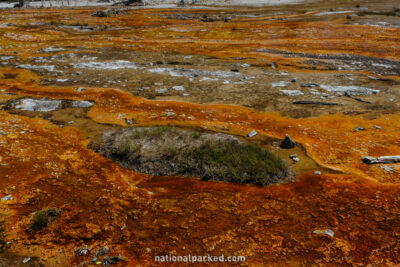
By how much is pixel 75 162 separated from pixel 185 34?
1172 inches

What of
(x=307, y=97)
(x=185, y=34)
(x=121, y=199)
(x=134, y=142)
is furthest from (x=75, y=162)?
(x=185, y=34)

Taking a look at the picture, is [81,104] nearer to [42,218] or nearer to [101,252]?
[42,218]

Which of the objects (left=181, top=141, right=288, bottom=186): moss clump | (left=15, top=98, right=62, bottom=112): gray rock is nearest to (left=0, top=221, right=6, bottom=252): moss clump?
(left=181, top=141, right=288, bottom=186): moss clump

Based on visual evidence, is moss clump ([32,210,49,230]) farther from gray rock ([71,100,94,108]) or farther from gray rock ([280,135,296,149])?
gray rock ([71,100,94,108])

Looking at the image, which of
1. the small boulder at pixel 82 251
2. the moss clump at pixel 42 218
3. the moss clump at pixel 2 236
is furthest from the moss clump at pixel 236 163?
the moss clump at pixel 2 236

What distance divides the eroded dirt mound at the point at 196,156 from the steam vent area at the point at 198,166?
4 cm

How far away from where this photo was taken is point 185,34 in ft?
108

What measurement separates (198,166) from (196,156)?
384mm

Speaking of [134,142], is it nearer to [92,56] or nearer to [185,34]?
[92,56]

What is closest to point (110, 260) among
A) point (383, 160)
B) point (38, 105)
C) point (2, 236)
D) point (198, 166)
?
point (2, 236)

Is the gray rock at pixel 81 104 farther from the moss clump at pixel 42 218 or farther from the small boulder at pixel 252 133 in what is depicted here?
the small boulder at pixel 252 133

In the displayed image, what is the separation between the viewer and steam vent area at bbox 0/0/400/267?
4648 mm

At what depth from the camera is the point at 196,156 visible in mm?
7293

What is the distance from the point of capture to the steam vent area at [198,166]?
183 inches
